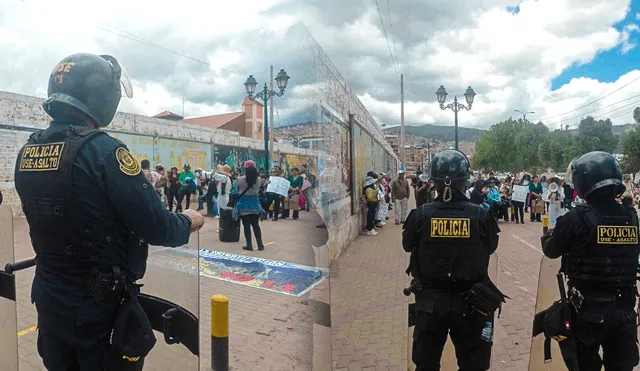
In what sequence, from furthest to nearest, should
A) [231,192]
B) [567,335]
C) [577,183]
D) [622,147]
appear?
1. [622,147]
2. [231,192]
3. [577,183]
4. [567,335]

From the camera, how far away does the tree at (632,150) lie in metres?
28.8

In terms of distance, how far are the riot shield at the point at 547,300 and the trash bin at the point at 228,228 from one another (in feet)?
12.1

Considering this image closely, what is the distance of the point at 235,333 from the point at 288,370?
878 millimetres

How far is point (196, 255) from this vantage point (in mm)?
Result: 1906

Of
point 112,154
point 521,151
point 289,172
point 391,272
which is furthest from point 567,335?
point 521,151

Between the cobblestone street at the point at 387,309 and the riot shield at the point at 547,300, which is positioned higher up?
the riot shield at the point at 547,300

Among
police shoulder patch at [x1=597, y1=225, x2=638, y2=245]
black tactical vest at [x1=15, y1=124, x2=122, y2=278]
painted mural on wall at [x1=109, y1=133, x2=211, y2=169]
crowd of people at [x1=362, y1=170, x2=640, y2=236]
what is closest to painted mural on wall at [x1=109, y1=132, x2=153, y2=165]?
painted mural on wall at [x1=109, y1=133, x2=211, y2=169]

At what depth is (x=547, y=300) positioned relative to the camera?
304 centimetres

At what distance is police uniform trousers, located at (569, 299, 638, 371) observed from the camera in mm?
2486

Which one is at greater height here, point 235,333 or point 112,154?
point 112,154

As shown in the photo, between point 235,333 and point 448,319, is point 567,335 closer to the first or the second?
point 448,319

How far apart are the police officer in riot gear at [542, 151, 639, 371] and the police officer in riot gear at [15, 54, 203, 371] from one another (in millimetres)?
2128

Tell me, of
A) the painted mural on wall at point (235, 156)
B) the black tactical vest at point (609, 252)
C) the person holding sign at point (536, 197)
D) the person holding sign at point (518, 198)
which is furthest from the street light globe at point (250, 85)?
the person holding sign at point (536, 197)

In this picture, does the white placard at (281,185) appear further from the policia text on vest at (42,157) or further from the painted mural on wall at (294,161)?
the policia text on vest at (42,157)
